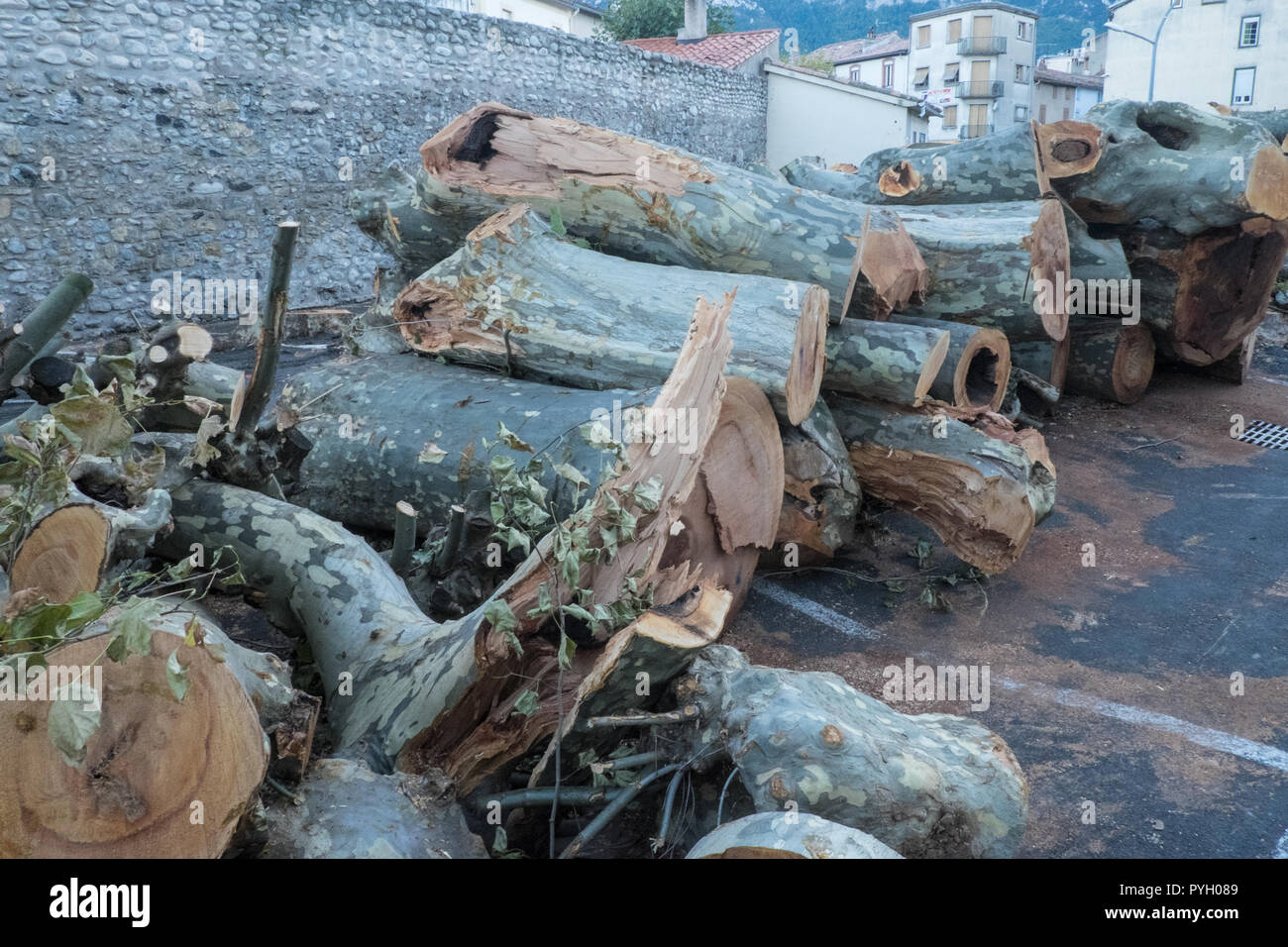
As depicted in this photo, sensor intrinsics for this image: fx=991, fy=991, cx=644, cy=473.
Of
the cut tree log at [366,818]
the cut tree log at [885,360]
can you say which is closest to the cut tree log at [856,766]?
the cut tree log at [366,818]

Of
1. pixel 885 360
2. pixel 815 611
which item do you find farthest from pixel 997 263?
pixel 815 611

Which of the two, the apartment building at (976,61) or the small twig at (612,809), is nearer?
the small twig at (612,809)

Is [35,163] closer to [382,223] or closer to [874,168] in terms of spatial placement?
[382,223]

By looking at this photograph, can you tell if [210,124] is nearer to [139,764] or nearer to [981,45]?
[139,764]

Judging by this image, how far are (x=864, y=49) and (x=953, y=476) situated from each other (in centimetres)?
5456

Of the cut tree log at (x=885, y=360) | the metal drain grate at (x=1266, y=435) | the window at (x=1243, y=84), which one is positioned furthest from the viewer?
the window at (x=1243, y=84)

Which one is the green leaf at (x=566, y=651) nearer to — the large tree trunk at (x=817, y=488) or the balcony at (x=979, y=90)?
the large tree trunk at (x=817, y=488)

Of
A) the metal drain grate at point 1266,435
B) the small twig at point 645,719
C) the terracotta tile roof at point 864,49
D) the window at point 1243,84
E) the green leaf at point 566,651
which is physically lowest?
the small twig at point 645,719

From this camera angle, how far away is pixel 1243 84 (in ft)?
107

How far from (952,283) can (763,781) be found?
15.0 feet

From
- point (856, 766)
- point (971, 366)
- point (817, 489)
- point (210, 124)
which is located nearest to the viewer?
point (856, 766)

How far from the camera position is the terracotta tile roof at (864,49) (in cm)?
5184
